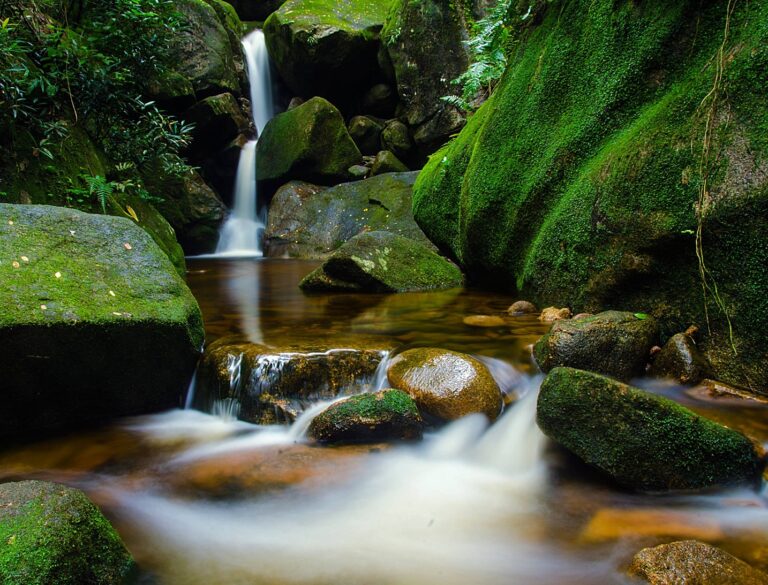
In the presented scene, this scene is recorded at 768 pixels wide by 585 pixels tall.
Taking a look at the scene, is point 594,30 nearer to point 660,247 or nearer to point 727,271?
point 660,247

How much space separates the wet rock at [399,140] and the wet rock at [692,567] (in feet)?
45.7

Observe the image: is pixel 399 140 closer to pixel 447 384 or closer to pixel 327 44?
pixel 327 44

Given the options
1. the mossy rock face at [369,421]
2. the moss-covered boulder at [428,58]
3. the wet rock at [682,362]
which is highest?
the moss-covered boulder at [428,58]

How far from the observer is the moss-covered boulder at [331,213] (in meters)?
12.2

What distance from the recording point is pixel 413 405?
10.6 feet

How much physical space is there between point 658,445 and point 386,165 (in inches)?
487

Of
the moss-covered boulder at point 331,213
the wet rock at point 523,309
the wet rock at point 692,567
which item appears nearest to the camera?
the wet rock at point 692,567

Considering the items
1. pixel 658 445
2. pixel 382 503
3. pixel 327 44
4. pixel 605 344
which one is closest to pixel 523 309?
pixel 605 344

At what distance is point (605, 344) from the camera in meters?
3.47

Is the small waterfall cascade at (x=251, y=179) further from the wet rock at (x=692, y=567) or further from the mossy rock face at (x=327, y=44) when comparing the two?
the wet rock at (x=692, y=567)

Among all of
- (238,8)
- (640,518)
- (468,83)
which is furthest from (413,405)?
(238,8)

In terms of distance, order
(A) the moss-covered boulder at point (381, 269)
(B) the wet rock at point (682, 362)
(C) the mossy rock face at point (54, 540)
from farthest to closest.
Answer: (A) the moss-covered boulder at point (381, 269) → (B) the wet rock at point (682, 362) → (C) the mossy rock face at point (54, 540)

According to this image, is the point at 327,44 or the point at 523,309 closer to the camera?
the point at 523,309

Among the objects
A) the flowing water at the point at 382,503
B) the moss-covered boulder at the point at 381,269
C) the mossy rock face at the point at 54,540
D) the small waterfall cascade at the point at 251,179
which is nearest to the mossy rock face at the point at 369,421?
the flowing water at the point at 382,503
